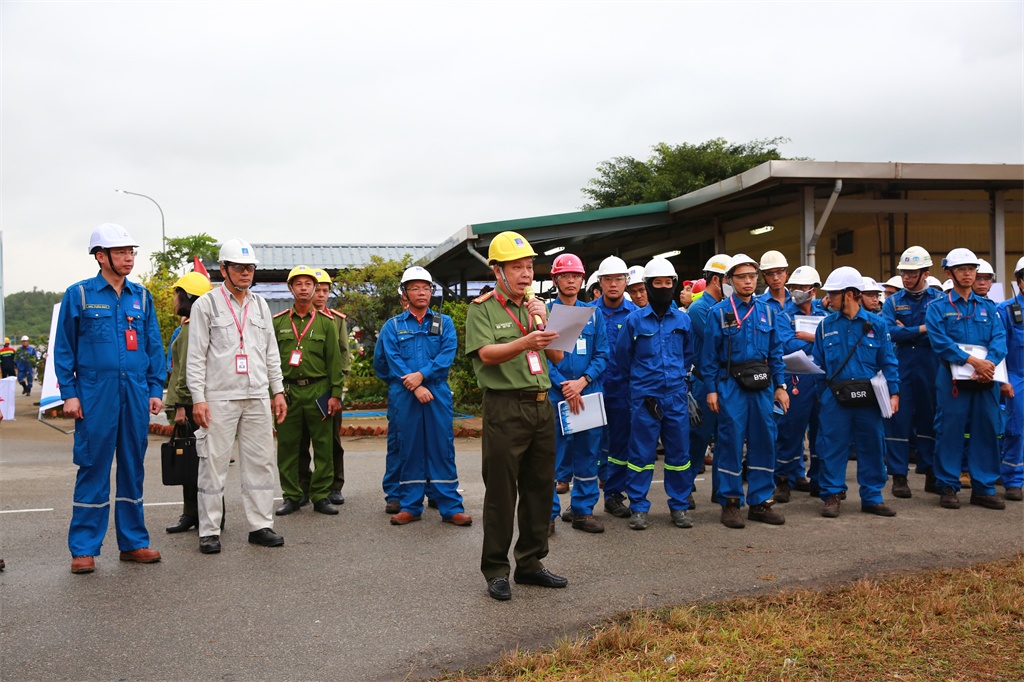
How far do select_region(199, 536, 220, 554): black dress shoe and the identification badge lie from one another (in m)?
2.84

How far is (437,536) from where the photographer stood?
6727 millimetres

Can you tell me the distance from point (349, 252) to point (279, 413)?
35323mm

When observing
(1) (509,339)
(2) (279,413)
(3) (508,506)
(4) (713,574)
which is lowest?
(4) (713,574)

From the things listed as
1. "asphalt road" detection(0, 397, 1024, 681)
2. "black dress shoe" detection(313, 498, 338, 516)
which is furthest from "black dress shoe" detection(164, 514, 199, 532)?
"black dress shoe" detection(313, 498, 338, 516)

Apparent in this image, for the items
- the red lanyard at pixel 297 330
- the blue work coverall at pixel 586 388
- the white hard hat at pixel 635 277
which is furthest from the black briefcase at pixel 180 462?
the white hard hat at pixel 635 277

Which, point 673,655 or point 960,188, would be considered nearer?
point 673,655

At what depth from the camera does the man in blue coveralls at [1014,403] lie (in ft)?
26.3

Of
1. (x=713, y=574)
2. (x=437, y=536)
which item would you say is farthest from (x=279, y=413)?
(x=713, y=574)

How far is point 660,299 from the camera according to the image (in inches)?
279

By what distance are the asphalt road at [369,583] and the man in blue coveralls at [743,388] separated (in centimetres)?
30

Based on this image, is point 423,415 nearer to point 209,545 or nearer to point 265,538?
point 265,538

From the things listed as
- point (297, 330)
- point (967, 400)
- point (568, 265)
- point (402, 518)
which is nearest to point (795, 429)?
point (967, 400)

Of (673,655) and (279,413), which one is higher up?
(279,413)

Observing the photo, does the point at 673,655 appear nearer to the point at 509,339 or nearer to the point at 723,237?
the point at 509,339
